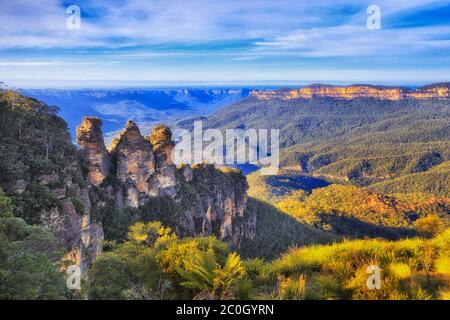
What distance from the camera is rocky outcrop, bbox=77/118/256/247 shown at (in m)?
46.2

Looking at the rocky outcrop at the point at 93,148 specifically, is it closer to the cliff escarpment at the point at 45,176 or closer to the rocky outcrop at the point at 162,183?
the rocky outcrop at the point at 162,183

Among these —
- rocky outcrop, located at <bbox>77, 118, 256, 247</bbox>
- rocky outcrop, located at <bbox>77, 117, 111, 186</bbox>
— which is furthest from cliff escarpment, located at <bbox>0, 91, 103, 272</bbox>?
rocky outcrop, located at <bbox>77, 118, 256, 247</bbox>

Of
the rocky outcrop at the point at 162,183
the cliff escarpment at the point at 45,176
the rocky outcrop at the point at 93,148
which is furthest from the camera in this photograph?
the rocky outcrop at the point at 162,183

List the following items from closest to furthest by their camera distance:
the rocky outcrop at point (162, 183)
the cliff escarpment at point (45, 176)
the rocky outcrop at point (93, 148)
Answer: the cliff escarpment at point (45, 176) → the rocky outcrop at point (93, 148) → the rocky outcrop at point (162, 183)

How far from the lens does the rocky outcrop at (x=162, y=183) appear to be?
4619 cm

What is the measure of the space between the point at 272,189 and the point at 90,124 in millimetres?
153411

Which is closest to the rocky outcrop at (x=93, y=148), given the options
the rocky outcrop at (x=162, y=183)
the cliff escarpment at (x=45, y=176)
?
the rocky outcrop at (x=162, y=183)

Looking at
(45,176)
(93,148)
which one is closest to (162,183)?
(93,148)

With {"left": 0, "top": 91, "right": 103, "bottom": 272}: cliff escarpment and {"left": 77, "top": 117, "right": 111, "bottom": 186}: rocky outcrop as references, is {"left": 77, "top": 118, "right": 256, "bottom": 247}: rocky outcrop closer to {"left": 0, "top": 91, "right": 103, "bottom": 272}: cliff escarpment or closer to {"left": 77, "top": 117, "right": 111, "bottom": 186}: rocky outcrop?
{"left": 77, "top": 117, "right": 111, "bottom": 186}: rocky outcrop

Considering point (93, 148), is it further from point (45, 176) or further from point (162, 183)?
point (45, 176)

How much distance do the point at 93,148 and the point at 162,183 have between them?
1640cm

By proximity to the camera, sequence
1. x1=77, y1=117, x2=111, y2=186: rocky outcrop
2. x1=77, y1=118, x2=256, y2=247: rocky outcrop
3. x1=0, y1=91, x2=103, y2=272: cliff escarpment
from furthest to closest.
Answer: x1=77, y1=118, x2=256, y2=247: rocky outcrop
x1=77, y1=117, x2=111, y2=186: rocky outcrop
x1=0, y1=91, x2=103, y2=272: cliff escarpment
